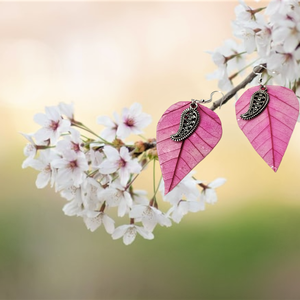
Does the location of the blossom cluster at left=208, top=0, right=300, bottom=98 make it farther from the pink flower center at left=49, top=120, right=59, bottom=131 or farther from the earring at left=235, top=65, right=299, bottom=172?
the pink flower center at left=49, top=120, right=59, bottom=131

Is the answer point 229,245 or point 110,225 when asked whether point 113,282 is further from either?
point 110,225

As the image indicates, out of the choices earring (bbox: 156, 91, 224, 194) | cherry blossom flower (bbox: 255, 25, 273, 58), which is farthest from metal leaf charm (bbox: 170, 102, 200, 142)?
cherry blossom flower (bbox: 255, 25, 273, 58)

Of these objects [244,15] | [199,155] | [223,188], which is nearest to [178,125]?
[199,155]

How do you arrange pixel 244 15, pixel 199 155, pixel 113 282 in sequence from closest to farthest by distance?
1. pixel 199 155
2. pixel 244 15
3. pixel 113 282

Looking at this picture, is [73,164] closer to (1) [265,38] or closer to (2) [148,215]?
(2) [148,215]

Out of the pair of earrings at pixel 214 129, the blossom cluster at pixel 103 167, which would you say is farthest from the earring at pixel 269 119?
the blossom cluster at pixel 103 167

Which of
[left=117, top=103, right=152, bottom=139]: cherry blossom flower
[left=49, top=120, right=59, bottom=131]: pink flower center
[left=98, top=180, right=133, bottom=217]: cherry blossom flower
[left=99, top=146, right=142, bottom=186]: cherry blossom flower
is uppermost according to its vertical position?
[left=117, top=103, right=152, bottom=139]: cherry blossom flower
